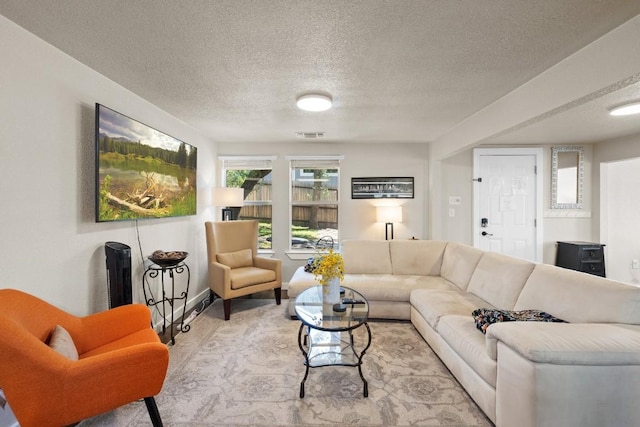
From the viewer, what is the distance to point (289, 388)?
202cm

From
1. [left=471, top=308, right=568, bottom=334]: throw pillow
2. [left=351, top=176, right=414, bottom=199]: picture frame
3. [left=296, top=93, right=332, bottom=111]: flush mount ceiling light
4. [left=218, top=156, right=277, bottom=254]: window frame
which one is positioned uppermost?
[left=296, top=93, right=332, bottom=111]: flush mount ceiling light

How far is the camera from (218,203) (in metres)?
3.95

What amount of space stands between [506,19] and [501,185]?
338 cm

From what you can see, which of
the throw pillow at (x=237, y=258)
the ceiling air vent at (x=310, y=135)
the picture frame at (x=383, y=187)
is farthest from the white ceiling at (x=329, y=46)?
the throw pillow at (x=237, y=258)

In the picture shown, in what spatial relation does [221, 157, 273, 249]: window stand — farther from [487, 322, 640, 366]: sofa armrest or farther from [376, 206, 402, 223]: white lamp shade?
[487, 322, 640, 366]: sofa armrest

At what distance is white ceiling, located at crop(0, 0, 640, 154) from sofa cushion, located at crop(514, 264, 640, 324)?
1.21 meters

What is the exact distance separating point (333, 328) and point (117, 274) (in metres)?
1.72

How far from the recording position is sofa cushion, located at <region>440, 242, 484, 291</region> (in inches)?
119

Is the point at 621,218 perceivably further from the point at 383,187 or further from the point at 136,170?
the point at 136,170

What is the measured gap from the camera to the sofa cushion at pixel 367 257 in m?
3.70

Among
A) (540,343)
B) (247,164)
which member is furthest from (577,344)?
(247,164)

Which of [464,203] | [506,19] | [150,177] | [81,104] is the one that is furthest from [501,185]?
[81,104]

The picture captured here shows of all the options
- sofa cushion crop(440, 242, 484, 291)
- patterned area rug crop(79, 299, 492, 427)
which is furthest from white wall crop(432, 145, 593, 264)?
patterned area rug crop(79, 299, 492, 427)

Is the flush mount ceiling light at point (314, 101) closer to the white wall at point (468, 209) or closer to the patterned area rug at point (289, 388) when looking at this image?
the patterned area rug at point (289, 388)
